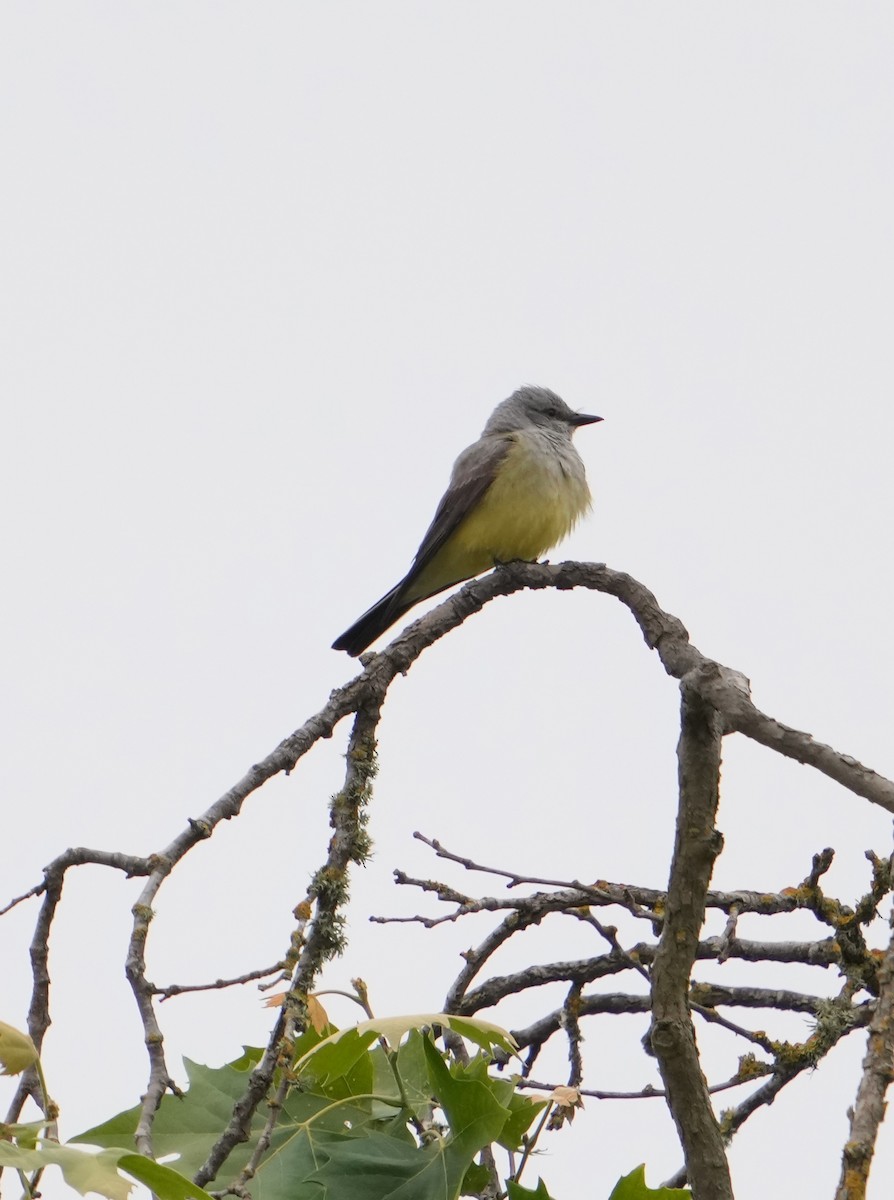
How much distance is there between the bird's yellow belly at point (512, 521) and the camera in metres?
7.78

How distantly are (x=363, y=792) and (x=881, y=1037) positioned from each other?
1.37 metres

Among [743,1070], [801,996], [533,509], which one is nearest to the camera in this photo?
[743,1070]

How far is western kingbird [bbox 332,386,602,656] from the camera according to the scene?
7.80 metres

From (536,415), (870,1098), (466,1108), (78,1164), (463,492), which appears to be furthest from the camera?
(536,415)

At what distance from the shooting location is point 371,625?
25.7 feet

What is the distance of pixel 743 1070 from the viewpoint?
3.67 m

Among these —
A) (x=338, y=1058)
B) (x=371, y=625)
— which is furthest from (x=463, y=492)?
(x=338, y=1058)

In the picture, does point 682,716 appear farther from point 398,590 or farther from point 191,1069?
point 398,590

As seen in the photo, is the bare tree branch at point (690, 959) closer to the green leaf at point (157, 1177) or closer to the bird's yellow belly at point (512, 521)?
the green leaf at point (157, 1177)

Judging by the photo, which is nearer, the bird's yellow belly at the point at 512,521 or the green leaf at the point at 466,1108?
the green leaf at the point at 466,1108

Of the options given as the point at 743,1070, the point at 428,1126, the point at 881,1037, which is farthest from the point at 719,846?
the point at 743,1070

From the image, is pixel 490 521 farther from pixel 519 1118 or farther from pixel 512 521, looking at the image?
pixel 519 1118

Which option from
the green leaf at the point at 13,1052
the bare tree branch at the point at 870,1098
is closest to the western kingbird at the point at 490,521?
the bare tree branch at the point at 870,1098

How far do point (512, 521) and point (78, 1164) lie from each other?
596cm
